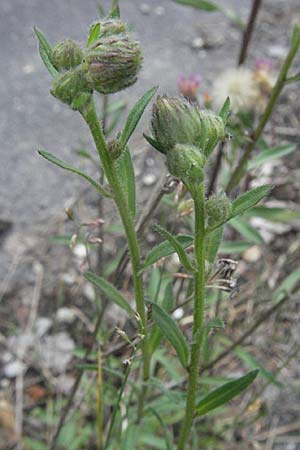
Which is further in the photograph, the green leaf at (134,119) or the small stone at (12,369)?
the small stone at (12,369)

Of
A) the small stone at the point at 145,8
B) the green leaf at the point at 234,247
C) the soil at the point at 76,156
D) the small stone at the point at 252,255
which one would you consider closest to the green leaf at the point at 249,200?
the green leaf at the point at 234,247

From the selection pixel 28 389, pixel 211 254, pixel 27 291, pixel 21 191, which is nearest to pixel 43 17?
pixel 21 191

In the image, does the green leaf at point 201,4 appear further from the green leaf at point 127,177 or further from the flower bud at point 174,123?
the flower bud at point 174,123

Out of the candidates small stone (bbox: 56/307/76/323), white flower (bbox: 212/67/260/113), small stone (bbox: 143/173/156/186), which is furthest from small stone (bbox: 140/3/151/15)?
small stone (bbox: 56/307/76/323)

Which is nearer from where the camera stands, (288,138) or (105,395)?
(105,395)

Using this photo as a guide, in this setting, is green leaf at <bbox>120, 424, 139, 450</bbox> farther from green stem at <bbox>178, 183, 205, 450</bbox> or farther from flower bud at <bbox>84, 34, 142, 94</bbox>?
flower bud at <bbox>84, 34, 142, 94</bbox>

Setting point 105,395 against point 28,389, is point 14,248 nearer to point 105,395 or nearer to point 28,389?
point 28,389

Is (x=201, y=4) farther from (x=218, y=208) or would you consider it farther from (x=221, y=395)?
(x=221, y=395)
